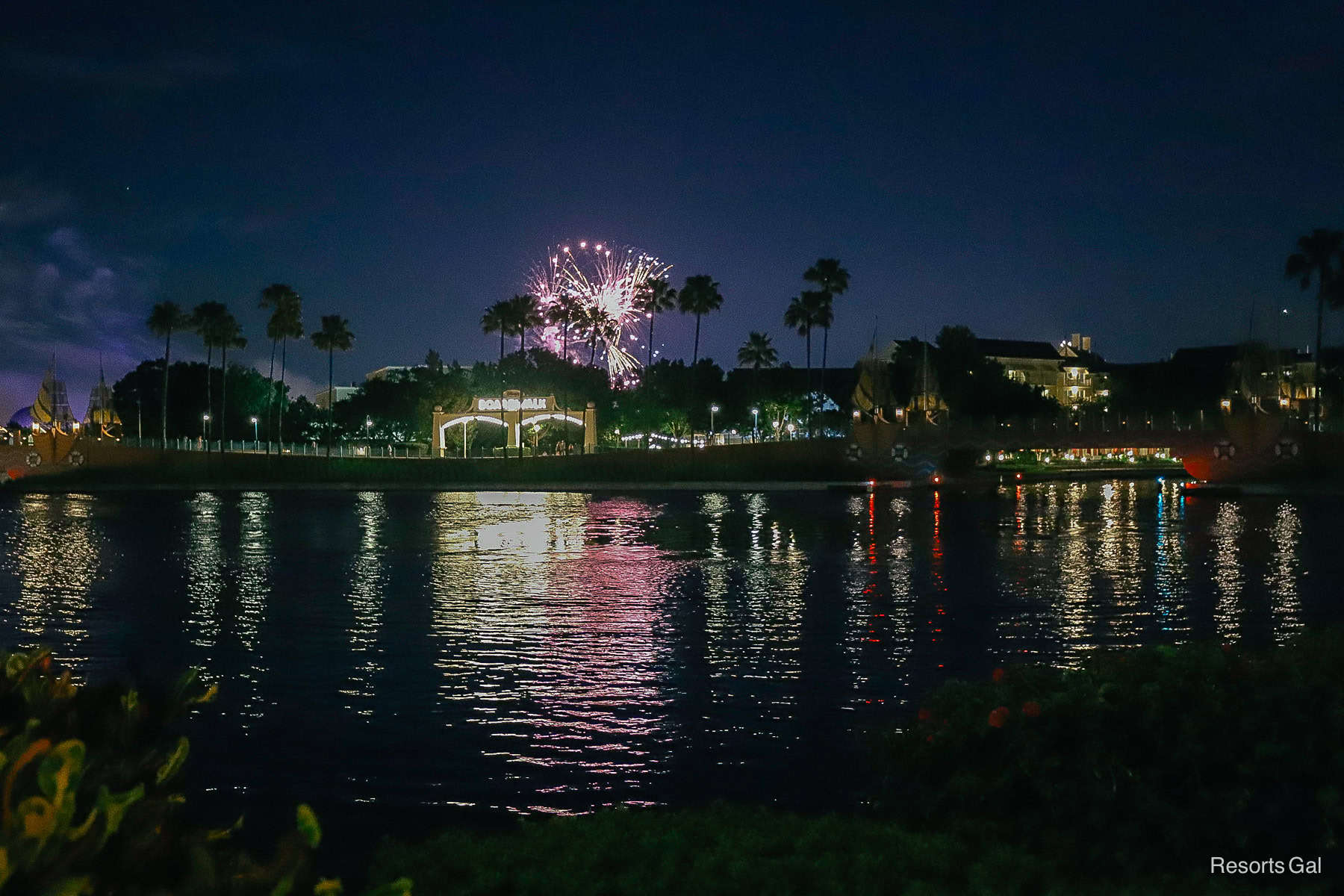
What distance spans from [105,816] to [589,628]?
15.2 m

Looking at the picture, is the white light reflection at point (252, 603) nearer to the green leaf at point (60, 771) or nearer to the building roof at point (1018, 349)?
the green leaf at point (60, 771)

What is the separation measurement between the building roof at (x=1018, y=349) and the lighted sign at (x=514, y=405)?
76985 millimetres

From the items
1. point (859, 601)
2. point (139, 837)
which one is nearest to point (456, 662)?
point (859, 601)

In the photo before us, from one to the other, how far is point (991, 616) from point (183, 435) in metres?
109

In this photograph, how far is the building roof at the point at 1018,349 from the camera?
153 meters

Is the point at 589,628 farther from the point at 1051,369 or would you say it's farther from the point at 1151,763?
the point at 1051,369

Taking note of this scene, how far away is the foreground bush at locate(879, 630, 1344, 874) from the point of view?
22.3 feet

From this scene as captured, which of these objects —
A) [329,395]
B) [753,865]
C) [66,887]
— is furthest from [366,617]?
[329,395]

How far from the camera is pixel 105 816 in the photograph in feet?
11.1

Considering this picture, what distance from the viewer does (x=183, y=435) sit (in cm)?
11681

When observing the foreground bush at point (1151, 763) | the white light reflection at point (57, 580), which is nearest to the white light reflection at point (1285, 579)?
the foreground bush at point (1151, 763)

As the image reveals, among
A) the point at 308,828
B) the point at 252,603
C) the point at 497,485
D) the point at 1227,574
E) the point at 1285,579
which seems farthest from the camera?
the point at 497,485

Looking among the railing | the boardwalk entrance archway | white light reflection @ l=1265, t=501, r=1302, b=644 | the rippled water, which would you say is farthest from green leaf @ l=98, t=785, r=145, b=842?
the boardwalk entrance archway

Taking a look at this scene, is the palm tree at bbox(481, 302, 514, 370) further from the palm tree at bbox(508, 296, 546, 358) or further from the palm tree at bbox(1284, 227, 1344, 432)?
the palm tree at bbox(1284, 227, 1344, 432)
